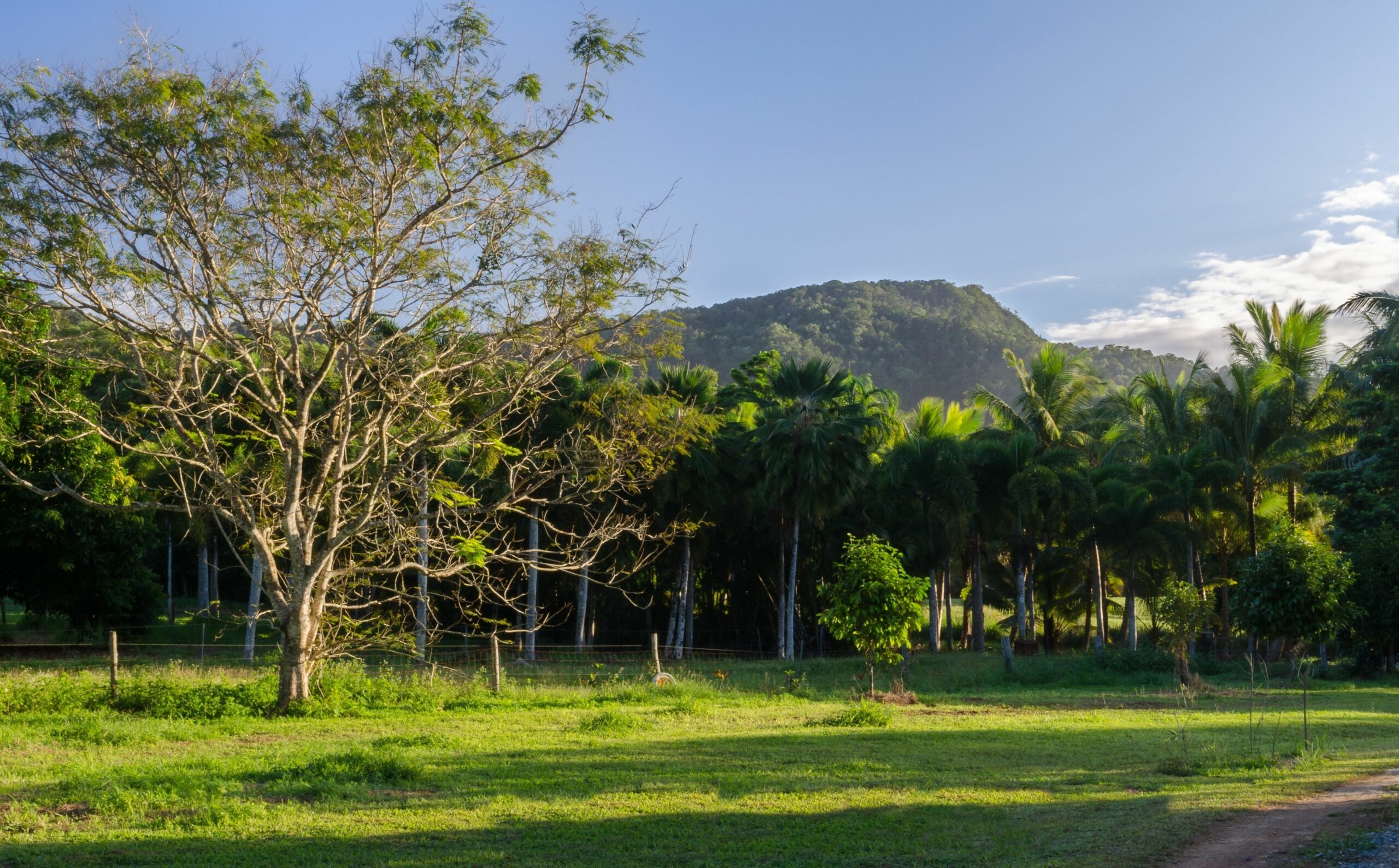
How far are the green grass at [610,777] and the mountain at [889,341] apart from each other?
62.0 m

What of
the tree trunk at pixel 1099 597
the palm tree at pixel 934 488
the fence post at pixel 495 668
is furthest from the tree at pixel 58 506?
the tree trunk at pixel 1099 597

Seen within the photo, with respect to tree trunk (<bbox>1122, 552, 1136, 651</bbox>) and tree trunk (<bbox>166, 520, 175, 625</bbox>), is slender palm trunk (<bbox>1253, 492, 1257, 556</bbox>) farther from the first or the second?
tree trunk (<bbox>166, 520, 175, 625</bbox>)

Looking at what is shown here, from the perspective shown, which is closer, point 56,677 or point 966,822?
point 966,822

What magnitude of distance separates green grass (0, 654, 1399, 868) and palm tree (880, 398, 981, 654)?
1686 centimetres

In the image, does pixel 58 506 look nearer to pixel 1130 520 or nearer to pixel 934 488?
pixel 934 488

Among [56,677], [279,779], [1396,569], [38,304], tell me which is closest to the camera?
[279,779]

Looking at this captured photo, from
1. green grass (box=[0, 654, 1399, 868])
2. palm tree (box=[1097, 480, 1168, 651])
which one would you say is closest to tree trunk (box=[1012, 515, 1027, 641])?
palm tree (box=[1097, 480, 1168, 651])

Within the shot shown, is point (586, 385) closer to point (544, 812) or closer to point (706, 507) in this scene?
point (706, 507)

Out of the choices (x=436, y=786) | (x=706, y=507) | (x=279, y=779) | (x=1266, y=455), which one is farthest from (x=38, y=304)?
(x=1266, y=455)

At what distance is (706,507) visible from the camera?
33.8 metres

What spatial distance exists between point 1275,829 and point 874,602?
34.3 ft

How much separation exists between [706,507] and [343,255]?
822 inches

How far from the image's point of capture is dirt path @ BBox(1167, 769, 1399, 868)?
6.79 meters

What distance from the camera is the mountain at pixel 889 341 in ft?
277
